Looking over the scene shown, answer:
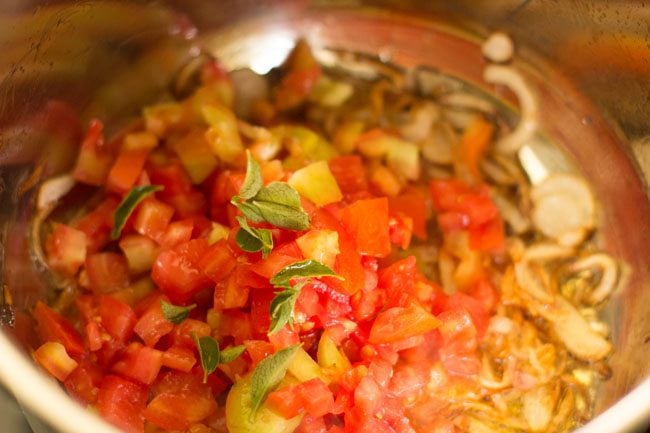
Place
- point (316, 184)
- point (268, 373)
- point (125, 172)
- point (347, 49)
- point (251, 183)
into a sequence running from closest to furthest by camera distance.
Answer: point (268, 373) < point (251, 183) < point (316, 184) < point (125, 172) < point (347, 49)

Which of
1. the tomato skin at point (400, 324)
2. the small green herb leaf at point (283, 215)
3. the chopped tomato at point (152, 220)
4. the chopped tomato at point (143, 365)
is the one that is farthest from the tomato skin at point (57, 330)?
the tomato skin at point (400, 324)

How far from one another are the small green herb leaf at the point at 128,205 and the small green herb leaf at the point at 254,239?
0.98ft

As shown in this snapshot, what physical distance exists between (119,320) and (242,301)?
0.80 feet

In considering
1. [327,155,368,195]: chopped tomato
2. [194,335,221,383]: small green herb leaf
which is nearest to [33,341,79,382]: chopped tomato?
[194,335,221,383]: small green herb leaf

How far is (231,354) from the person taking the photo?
4.17 feet

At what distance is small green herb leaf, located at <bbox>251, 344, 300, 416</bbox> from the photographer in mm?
1189

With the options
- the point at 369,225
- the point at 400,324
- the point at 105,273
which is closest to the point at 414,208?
the point at 369,225

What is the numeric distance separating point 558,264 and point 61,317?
1.05 m

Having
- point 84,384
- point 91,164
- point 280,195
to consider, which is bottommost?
point 84,384

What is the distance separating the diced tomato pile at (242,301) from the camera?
4.22 feet

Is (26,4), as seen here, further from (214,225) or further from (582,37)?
(582,37)

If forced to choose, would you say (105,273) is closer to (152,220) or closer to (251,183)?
(152,220)

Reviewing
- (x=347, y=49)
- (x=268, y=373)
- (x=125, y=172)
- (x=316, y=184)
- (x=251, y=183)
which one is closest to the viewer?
(x=268, y=373)

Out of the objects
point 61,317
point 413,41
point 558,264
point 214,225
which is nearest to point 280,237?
point 214,225
